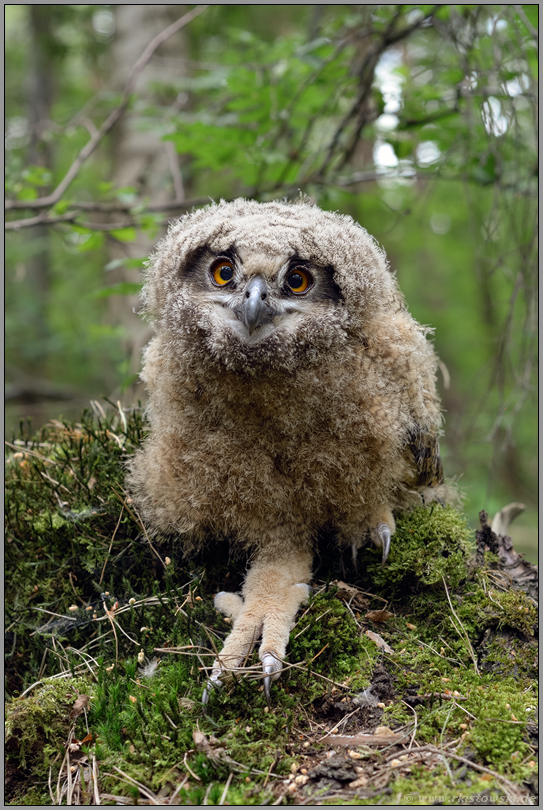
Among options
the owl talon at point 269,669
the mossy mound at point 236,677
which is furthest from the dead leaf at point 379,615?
the owl talon at point 269,669

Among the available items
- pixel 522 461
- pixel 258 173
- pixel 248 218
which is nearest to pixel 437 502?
pixel 248 218

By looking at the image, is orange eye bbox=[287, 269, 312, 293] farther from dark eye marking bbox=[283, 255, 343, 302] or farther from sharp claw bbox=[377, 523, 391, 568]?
sharp claw bbox=[377, 523, 391, 568]

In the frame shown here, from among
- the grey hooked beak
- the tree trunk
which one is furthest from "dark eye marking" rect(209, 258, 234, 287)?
the tree trunk

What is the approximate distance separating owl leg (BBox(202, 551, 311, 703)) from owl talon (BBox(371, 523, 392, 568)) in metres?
0.35

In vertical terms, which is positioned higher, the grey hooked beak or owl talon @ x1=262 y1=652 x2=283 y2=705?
the grey hooked beak

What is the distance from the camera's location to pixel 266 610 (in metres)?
2.60

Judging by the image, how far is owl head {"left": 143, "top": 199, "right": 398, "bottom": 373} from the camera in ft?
8.01

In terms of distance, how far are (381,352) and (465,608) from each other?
1267mm

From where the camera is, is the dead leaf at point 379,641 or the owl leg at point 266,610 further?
the dead leaf at point 379,641

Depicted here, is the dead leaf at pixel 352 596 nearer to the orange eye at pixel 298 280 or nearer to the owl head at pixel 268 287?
the owl head at pixel 268 287

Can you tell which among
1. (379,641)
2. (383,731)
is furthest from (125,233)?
(383,731)

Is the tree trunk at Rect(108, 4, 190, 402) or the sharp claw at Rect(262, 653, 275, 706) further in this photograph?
the tree trunk at Rect(108, 4, 190, 402)

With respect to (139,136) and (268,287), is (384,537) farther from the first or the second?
(139,136)

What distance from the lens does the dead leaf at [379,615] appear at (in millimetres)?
2701
